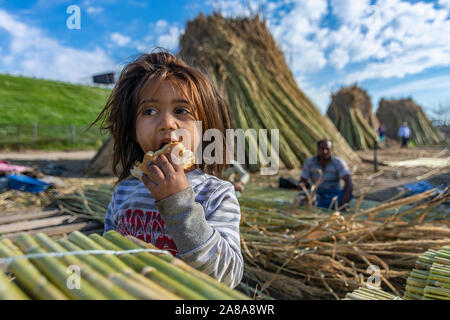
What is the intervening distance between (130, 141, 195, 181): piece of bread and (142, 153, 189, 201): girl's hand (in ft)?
0.08

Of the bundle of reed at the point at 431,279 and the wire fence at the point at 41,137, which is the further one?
the wire fence at the point at 41,137

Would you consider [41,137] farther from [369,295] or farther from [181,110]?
[369,295]

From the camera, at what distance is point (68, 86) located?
87.5 feet

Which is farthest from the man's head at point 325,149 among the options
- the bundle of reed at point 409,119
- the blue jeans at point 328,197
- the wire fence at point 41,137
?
the bundle of reed at point 409,119

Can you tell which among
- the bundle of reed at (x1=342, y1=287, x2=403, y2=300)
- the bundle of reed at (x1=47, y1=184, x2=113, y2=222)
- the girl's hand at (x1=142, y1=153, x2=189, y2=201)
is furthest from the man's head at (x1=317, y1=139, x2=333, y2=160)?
the girl's hand at (x1=142, y1=153, x2=189, y2=201)

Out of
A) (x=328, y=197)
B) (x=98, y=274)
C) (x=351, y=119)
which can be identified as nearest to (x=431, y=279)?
(x=98, y=274)

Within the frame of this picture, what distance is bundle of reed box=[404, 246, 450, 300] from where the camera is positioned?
3.08 feet

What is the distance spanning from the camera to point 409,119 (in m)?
19.7

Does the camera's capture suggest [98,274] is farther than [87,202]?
No

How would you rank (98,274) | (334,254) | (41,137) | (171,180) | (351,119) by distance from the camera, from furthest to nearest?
(351,119) → (41,137) → (334,254) → (171,180) → (98,274)

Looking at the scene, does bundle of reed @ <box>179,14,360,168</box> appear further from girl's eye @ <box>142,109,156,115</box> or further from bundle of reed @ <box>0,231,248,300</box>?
bundle of reed @ <box>0,231,248,300</box>

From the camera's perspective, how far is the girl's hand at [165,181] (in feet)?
2.20

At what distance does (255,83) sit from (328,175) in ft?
11.4

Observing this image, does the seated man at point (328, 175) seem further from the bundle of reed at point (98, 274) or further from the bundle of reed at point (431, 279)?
the bundle of reed at point (98, 274)
